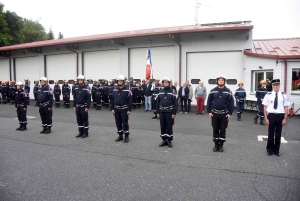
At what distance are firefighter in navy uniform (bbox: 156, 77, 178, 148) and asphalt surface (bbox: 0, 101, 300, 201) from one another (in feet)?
1.19

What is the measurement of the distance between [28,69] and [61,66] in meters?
4.89

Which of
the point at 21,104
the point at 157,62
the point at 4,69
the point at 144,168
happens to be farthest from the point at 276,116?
the point at 4,69

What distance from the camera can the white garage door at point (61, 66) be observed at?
2289 centimetres

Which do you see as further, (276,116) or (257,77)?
(257,77)

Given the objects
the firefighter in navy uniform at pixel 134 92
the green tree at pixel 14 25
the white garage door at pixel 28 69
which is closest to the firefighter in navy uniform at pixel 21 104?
the firefighter in navy uniform at pixel 134 92

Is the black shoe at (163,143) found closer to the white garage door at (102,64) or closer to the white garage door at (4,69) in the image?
the white garage door at (102,64)

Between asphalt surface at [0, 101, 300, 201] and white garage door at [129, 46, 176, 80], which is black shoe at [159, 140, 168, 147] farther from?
white garage door at [129, 46, 176, 80]

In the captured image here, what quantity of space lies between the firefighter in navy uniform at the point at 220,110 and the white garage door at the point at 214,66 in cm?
1028

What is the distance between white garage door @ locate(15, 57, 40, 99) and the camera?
25.3 m

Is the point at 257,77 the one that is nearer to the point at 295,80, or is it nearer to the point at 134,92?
the point at 295,80

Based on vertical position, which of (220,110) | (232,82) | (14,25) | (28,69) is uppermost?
(14,25)

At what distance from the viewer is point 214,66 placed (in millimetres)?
17000

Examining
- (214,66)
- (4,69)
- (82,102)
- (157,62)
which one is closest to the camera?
(82,102)

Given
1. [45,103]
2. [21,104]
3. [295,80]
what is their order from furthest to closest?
[295,80], [21,104], [45,103]
